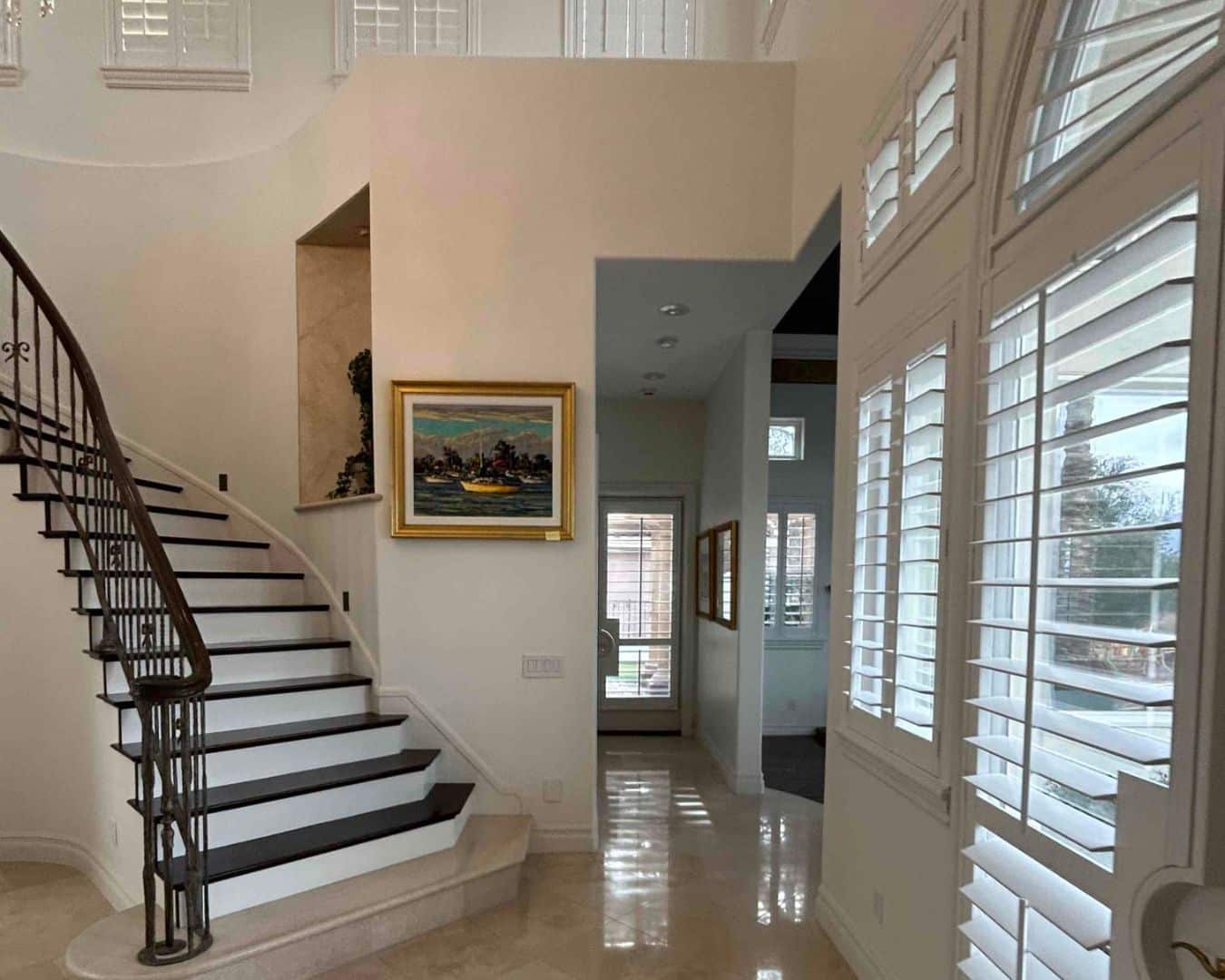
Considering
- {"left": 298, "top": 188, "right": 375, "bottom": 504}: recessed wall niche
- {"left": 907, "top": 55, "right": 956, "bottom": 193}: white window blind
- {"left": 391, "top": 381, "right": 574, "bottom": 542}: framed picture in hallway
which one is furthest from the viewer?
{"left": 298, "top": 188, "right": 375, "bottom": 504}: recessed wall niche

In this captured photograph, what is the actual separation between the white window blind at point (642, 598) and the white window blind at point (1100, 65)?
524 cm

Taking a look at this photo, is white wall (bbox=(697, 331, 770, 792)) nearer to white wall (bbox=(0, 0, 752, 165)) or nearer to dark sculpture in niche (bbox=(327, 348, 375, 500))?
white wall (bbox=(0, 0, 752, 165))

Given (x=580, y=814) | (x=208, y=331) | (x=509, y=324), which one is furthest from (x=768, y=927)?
(x=208, y=331)

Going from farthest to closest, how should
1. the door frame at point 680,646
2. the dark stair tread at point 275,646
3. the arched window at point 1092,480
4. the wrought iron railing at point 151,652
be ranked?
the door frame at point 680,646 → the dark stair tread at point 275,646 → the wrought iron railing at point 151,652 → the arched window at point 1092,480

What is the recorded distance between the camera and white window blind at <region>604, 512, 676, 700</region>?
22.1ft

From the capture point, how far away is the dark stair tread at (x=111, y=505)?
10.2 ft

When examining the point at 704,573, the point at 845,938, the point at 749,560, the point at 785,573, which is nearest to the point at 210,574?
the point at 749,560

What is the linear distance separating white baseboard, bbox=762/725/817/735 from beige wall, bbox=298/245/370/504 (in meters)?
4.60

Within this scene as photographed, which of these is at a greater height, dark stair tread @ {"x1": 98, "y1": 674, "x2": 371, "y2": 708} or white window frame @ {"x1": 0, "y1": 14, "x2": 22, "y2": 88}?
white window frame @ {"x1": 0, "y1": 14, "x2": 22, "y2": 88}

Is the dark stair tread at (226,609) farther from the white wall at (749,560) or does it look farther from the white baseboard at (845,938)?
the white baseboard at (845,938)

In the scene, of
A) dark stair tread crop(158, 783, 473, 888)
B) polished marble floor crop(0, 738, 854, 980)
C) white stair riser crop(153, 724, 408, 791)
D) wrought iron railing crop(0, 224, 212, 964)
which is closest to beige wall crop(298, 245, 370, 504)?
wrought iron railing crop(0, 224, 212, 964)

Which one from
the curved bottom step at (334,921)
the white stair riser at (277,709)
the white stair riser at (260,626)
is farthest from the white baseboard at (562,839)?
the white stair riser at (260,626)

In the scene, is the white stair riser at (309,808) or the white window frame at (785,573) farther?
the white window frame at (785,573)

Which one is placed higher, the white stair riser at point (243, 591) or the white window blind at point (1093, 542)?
the white window blind at point (1093, 542)
